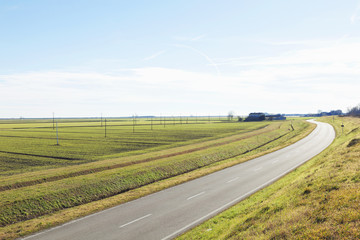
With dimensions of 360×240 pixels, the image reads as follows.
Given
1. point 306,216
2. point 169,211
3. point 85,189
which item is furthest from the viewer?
point 85,189

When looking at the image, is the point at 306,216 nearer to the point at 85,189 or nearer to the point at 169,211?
the point at 169,211

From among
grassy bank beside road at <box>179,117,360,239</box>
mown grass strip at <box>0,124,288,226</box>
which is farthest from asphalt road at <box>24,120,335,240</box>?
mown grass strip at <box>0,124,288,226</box>

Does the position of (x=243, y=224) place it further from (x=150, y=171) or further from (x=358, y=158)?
(x=150, y=171)

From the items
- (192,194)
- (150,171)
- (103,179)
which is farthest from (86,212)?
(150,171)

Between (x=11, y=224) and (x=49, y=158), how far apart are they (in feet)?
77.9

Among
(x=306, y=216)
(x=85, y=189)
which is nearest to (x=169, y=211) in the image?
(x=85, y=189)

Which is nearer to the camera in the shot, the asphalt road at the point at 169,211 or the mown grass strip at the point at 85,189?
the asphalt road at the point at 169,211

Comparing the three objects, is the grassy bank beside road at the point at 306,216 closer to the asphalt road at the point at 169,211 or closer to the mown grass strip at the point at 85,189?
the asphalt road at the point at 169,211

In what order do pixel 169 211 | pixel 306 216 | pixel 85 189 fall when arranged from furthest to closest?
pixel 85 189 < pixel 169 211 < pixel 306 216

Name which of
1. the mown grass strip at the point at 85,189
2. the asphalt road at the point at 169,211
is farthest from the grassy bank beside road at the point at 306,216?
the mown grass strip at the point at 85,189

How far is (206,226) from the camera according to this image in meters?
15.4

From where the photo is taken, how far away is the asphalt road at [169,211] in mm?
15252

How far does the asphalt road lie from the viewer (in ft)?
50.0

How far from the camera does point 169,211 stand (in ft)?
60.5
